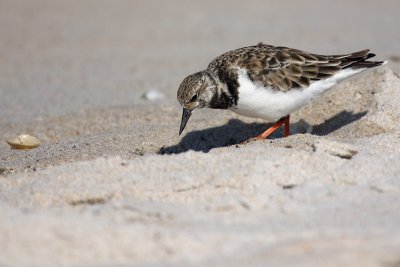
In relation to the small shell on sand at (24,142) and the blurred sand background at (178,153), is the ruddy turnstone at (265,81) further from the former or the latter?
the small shell on sand at (24,142)

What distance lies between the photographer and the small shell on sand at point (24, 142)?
5973 millimetres

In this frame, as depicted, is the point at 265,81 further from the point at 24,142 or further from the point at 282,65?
the point at 24,142

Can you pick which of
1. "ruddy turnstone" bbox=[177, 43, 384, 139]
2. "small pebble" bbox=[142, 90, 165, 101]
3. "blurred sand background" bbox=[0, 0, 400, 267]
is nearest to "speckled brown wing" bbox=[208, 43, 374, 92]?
"ruddy turnstone" bbox=[177, 43, 384, 139]

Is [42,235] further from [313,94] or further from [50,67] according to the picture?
[50,67]

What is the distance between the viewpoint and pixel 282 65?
217 inches

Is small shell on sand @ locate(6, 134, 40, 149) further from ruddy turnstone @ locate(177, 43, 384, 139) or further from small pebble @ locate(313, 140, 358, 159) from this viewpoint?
small pebble @ locate(313, 140, 358, 159)

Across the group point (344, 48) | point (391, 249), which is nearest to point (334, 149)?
point (391, 249)

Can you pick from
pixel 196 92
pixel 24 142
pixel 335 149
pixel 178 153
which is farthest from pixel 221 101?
pixel 24 142

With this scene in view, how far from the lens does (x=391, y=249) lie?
307cm

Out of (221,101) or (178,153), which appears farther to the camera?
(221,101)

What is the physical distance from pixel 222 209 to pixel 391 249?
904mm

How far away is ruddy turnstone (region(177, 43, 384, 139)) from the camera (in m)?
5.31

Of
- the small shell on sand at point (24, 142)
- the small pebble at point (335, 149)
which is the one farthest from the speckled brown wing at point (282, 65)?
the small shell on sand at point (24, 142)

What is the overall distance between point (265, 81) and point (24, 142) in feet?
7.26
